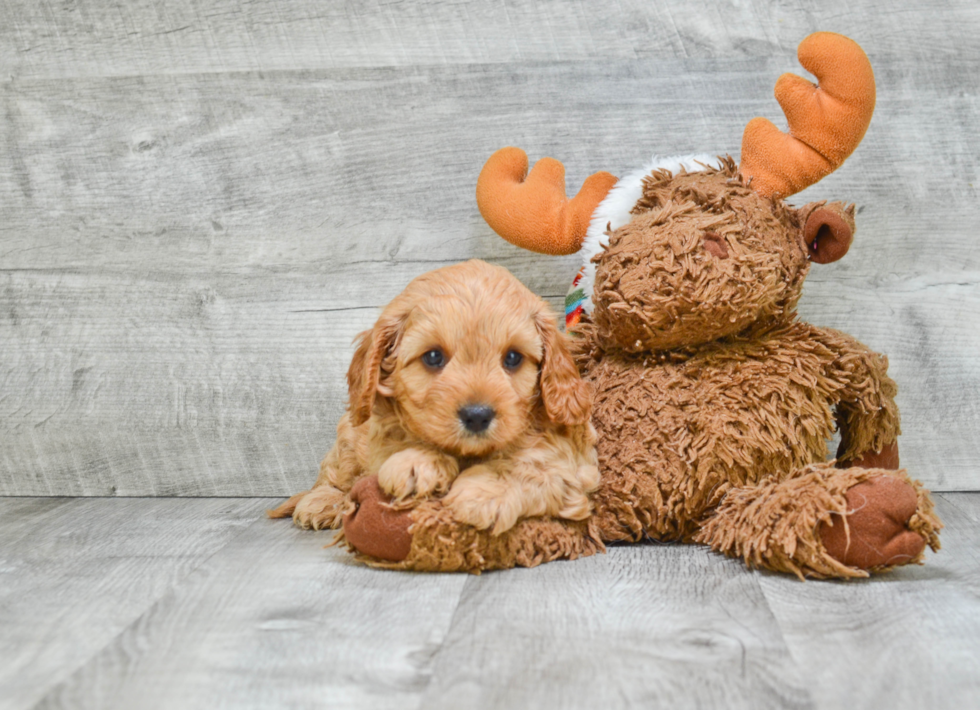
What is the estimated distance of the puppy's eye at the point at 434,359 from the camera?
145 cm

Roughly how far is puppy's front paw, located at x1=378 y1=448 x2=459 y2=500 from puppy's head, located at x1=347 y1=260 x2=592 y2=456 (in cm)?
3

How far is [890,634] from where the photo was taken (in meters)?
1.16

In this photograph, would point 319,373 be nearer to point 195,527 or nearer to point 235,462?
point 235,462

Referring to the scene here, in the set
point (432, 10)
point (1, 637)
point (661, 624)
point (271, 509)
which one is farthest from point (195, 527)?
point (432, 10)

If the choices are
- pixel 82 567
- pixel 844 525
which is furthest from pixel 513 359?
pixel 82 567

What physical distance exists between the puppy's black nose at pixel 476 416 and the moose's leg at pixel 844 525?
0.49 meters

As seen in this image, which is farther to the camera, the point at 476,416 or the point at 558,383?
the point at 558,383

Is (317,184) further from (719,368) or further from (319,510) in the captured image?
(719,368)

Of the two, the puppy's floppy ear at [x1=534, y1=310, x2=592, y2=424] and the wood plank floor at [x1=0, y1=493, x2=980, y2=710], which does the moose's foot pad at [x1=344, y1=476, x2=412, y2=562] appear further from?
the puppy's floppy ear at [x1=534, y1=310, x2=592, y2=424]

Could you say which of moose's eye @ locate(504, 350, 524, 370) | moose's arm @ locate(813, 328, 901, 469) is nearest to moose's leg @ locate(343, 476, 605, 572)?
moose's eye @ locate(504, 350, 524, 370)

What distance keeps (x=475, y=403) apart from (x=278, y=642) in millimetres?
459

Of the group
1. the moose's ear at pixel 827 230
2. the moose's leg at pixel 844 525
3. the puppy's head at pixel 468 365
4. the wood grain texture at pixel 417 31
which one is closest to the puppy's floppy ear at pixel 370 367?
the puppy's head at pixel 468 365

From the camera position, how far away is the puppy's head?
140cm

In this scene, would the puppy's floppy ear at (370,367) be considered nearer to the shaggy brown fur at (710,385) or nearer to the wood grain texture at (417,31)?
the shaggy brown fur at (710,385)
